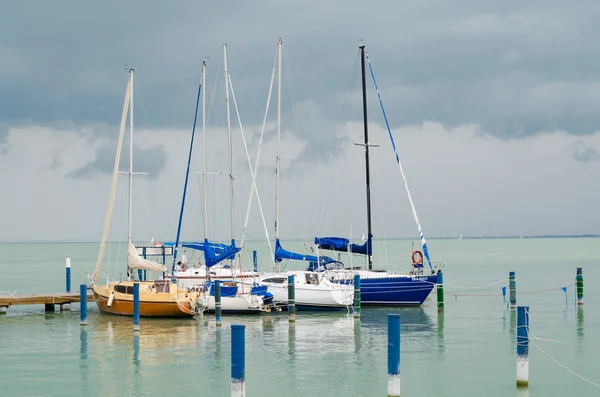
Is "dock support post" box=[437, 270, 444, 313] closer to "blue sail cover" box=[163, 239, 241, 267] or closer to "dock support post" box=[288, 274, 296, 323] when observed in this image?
"dock support post" box=[288, 274, 296, 323]

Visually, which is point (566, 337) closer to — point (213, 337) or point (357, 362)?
point (357, 362)

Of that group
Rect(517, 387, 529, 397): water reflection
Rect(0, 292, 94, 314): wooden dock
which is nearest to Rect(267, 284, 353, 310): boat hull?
Rect(0, 292, 94, 314): wooden dock

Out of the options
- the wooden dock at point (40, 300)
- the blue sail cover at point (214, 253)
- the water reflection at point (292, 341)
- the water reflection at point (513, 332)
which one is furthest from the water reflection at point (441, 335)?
the wooden dock at point (40, 300)

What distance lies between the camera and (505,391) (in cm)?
2444

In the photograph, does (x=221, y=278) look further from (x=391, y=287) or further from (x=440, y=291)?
(x=440, y=291)

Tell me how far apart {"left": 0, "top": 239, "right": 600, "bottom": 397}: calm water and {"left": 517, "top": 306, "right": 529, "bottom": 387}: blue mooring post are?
1.60ft

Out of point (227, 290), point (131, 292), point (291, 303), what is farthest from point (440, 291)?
point (131, 292)

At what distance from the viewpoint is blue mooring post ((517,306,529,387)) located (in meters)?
22.2

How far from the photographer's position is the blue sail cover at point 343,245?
49.5 m

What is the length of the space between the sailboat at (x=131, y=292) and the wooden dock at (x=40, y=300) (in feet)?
7.30

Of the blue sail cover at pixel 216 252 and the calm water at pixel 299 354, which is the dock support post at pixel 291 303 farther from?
the blue sail cover at pixel 216 252

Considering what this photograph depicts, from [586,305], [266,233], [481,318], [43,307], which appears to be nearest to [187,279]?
[266,233]

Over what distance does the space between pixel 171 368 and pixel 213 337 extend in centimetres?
724

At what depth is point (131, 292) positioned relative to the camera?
43125 millimetres
